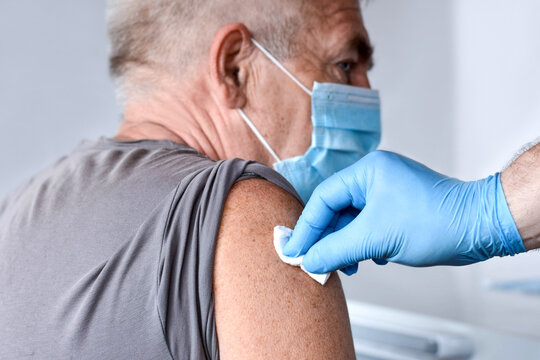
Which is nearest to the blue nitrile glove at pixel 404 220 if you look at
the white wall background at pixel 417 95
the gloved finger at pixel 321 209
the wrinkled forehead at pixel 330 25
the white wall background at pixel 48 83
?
the gloved finger at pixel 321 209

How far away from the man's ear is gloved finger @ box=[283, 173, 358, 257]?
43 centimetres

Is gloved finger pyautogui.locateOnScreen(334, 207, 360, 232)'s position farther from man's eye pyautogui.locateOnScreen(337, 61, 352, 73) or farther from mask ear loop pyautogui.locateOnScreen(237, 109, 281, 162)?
man's eye pyautogui.locateOnScreen(337, 61, 352, 73)

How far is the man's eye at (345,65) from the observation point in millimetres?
1424

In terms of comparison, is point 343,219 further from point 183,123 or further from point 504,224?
point 183,123

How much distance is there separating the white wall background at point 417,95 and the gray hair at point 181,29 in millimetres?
1276

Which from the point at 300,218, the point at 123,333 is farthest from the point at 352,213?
the point at 123,333

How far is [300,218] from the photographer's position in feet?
3.01

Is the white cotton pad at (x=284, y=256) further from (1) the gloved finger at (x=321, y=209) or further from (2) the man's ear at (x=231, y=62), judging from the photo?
(2) the man's ear at (x=231, y=62)

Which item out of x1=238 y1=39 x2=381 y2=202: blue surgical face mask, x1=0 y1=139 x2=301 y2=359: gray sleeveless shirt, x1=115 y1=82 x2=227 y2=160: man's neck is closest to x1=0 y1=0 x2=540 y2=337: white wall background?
x1=238 y1=39 x2=381 y2=202: blue surgical face mask

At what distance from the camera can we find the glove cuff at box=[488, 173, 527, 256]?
0.81m

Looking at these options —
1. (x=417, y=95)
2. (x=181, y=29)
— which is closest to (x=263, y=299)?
(x=181, y=29)

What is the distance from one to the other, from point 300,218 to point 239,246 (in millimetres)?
119

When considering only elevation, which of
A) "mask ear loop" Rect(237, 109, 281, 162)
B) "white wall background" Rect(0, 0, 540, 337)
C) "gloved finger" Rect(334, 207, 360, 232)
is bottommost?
"white wall background" Rect(0, 0, 540, 337)

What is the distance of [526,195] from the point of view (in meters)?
0.80
